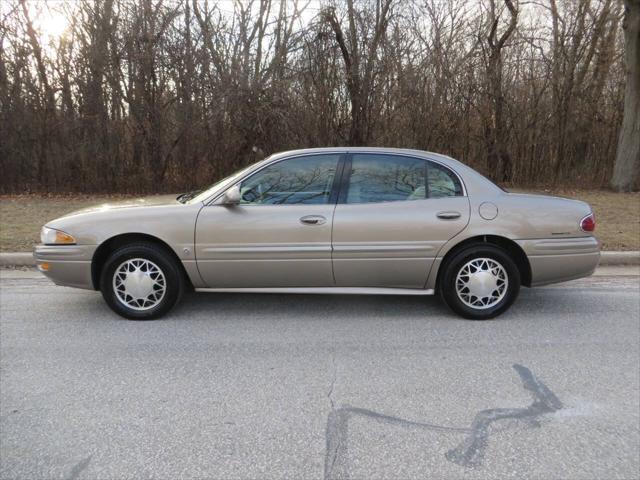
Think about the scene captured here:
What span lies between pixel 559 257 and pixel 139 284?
3892mm

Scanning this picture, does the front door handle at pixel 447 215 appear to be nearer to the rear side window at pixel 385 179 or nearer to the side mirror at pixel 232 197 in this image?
the rear side window at pixel 385 179

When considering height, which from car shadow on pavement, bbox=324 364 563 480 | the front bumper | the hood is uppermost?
the hood

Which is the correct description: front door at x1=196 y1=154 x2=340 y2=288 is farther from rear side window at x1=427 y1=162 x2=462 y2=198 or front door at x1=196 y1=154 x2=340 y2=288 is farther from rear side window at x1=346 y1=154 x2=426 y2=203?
rear side window at x1=427 y1=162 x2=462 y2=198

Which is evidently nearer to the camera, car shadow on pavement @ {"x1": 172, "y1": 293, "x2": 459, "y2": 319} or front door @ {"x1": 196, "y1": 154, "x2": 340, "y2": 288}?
front door @ {"x1": 196, "y1": 154, "x2": 340, "y2": 288}

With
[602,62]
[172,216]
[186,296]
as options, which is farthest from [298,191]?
[602,62]

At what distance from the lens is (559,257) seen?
4379 mm

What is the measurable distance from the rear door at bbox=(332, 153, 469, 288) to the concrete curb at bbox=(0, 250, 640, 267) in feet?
11.0

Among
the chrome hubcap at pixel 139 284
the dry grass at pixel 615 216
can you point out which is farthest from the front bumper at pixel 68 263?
the dry grass at pixel 615 216

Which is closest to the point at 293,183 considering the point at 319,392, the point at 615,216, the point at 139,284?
the point at 139,284

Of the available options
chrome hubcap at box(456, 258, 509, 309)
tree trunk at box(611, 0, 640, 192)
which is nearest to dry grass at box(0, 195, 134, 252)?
chrome hubcap at box(456, 258, 509, 309)

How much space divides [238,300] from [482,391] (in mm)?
2727

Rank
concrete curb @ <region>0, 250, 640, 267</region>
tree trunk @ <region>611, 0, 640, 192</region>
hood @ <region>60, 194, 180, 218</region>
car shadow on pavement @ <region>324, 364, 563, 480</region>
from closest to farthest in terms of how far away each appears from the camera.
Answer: car shadow on pavement @ <region>324, 364, 563, 480</region>, hood @ <region>60, 194, 180, 218</region>, concrete curb @ <region>0, 250, 640, 267</region>, tree trunk @ <region>611, 0, 640, 192</region>

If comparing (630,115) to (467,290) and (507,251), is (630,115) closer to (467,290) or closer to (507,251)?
(507,251)

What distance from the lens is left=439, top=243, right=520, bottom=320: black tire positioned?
171 inches
